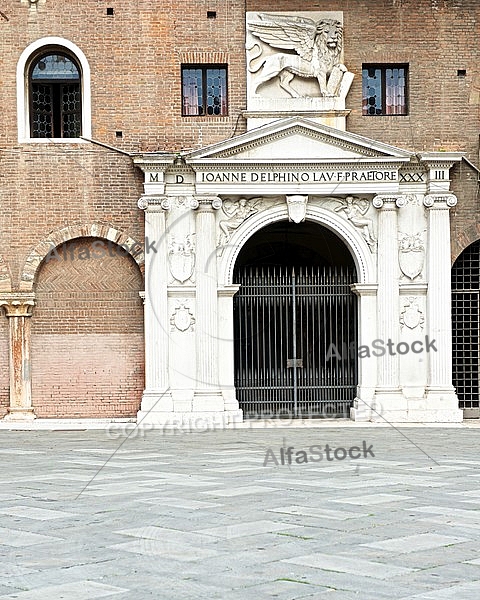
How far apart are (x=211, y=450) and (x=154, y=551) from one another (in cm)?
777

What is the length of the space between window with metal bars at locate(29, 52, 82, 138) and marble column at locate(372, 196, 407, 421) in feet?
18.3

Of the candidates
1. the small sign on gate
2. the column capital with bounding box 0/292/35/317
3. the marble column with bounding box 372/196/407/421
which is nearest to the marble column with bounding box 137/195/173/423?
the column capital with bounding box 0/292/35/317

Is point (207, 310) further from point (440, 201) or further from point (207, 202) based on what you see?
point (440, 201)

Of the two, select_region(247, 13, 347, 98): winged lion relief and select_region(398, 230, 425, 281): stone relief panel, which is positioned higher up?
select_region(247, 13, 347, 98): winged lion relief

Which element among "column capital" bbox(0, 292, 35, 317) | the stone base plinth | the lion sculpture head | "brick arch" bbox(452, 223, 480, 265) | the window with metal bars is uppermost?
the lion sculpture head

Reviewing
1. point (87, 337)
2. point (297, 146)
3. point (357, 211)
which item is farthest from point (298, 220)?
point (87, 337)

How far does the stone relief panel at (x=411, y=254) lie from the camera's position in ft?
67.1

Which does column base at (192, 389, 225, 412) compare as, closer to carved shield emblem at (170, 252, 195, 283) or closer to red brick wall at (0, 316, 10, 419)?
carved shield emblem at (170, 252, 195, 283)

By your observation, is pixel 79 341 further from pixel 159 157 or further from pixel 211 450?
pixel 211 450

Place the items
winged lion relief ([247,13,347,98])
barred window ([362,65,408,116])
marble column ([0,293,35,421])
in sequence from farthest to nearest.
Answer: barred window ([362,65,408,116]), winged lion relief ([247,13,347,98]), marble column ([0,293,35,421])

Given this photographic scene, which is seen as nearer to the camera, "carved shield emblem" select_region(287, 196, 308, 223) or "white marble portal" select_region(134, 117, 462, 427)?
"white marble portal" select_region(134, 117, 462, 427)

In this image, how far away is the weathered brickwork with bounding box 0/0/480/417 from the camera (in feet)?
66.8

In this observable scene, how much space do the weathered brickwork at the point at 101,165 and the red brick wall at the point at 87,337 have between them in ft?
0.06

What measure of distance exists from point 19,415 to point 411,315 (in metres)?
7.08
